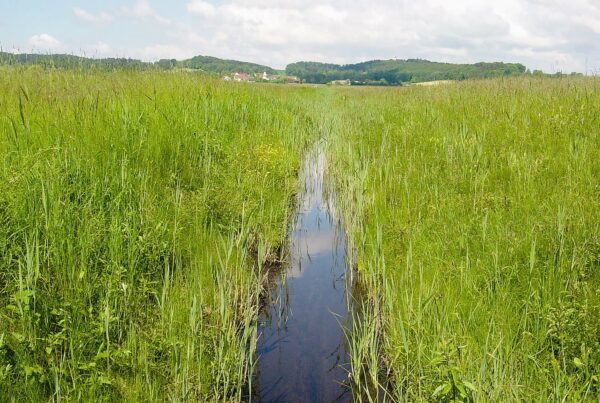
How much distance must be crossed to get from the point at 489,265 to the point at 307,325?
1747mm

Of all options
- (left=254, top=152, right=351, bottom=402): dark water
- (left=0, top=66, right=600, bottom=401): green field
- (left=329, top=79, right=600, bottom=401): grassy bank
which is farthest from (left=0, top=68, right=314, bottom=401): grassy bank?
(left=329, top=79, right=600, bottom=401): grassy bank

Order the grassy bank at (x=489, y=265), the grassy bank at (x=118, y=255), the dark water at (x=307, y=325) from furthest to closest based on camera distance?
the dark water at (x=307, y=325) → the grassy bank at (x=118, y=255) → the grassy bank at (x=489, y=265)

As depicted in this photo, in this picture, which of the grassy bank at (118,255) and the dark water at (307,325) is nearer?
the grassy bank at (118,255)

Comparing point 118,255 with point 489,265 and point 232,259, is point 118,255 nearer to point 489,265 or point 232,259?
point 232,259

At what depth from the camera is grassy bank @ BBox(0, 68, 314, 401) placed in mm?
2633

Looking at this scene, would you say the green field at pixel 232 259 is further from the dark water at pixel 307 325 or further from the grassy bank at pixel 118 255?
the dark water at pixel 307 325

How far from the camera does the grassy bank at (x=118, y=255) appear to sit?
263cm

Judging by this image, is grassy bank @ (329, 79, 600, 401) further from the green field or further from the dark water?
the dark water

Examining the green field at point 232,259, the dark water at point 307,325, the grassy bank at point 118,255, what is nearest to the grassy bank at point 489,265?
the green field at point 232,259

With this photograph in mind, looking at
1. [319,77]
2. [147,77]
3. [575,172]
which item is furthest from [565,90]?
[319,77]

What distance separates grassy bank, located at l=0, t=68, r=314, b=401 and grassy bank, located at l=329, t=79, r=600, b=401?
1124 mm

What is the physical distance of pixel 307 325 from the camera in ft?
14.1

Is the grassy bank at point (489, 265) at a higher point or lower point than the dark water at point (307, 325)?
higher

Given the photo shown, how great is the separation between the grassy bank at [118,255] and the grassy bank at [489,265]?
1.12 meters
